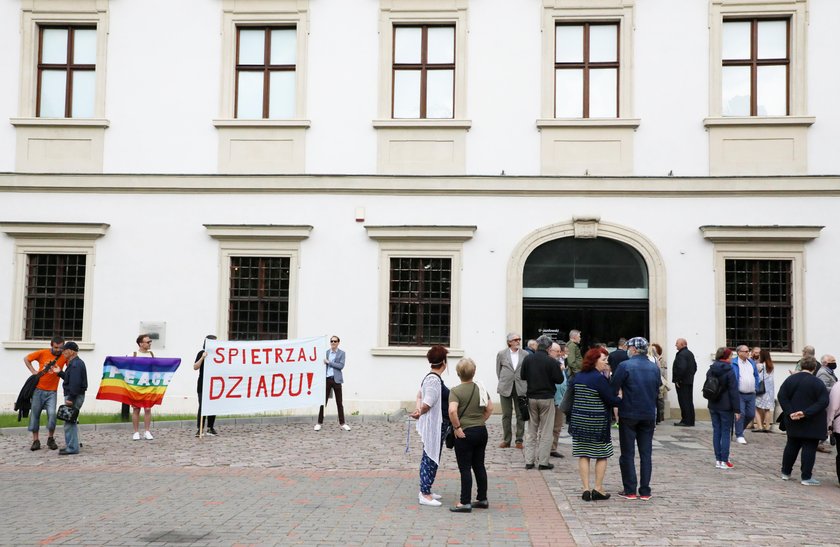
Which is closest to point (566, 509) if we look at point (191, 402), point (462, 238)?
point (462, 238)

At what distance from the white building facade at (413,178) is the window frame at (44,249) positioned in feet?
0.18

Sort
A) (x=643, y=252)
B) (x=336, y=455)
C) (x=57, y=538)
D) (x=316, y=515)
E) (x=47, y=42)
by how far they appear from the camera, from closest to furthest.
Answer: (x=57, y=538) < (x=316, y=515) < (x=336, y=455) < (x=643, y=252) < (x=47, y=42)

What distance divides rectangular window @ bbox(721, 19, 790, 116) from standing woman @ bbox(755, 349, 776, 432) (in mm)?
5347

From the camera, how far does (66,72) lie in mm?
19016

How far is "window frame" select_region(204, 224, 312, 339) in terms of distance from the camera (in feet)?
59.5

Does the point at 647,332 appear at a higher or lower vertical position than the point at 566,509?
higher

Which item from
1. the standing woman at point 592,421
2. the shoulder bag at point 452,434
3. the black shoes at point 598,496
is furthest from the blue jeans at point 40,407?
the black shoes at point 598,496

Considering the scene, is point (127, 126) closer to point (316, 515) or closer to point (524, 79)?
point (524, 79)

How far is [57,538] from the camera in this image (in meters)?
7.32

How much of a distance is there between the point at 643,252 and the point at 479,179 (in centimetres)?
378

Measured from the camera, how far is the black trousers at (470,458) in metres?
8.66

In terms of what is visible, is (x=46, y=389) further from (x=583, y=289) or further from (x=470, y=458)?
(x=583, y=289)

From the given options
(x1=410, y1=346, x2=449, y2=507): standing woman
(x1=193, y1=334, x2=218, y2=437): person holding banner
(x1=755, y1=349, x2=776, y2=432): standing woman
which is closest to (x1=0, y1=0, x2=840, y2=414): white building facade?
(x1=755, y1=349, x2=776, y2=432): standing woman

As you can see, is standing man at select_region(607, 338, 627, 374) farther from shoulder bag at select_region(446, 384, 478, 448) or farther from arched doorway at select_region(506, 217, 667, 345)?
shoulder bag at select_region(446, 384, 478, 448)
